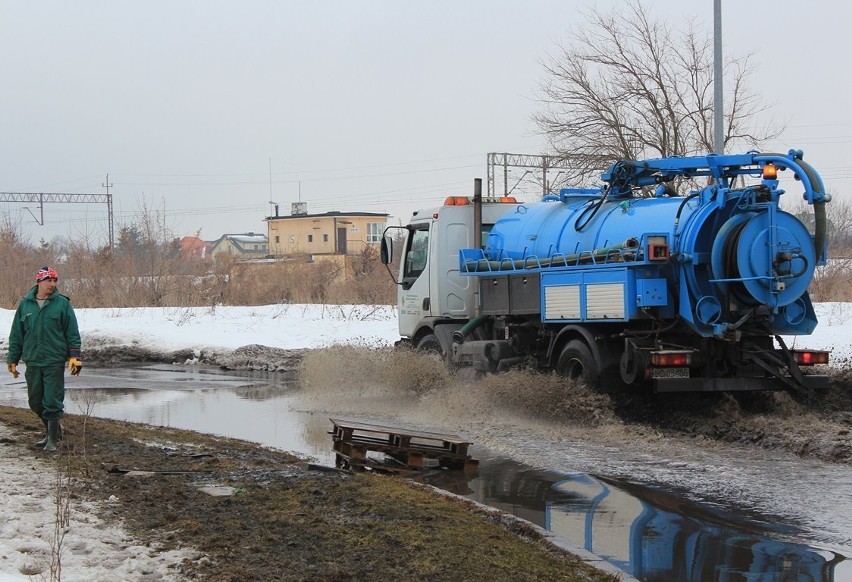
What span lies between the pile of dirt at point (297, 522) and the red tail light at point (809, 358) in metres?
5.78

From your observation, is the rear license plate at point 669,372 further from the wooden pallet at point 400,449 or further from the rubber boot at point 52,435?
the rubber boot at point 52,435

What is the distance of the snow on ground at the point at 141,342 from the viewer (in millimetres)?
5934

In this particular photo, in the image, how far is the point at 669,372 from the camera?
1200 cm

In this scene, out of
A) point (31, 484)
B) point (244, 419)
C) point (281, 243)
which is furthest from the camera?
point (281, 243)

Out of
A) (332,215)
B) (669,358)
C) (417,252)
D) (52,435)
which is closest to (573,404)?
(669,358)

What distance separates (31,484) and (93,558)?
2.63 m

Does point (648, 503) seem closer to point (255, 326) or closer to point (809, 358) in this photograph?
point (809, 358)

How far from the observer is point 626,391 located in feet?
42.5

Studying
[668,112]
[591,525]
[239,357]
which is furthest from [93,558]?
[668,112]

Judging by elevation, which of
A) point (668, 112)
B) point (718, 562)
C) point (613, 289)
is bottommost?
point (718, 562)

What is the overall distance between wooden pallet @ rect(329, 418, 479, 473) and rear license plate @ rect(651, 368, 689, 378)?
2799 millimetres

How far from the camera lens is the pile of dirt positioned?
597 cm

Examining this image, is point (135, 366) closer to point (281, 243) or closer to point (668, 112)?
point (668, 112)

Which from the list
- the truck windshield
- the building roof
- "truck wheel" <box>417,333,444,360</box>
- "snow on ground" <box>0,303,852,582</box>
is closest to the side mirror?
the truck windshield
